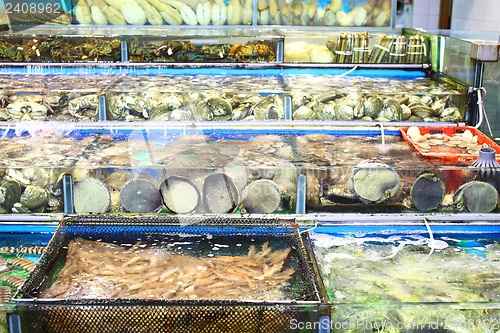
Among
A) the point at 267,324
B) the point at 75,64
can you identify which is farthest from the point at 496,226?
the point at 75,64

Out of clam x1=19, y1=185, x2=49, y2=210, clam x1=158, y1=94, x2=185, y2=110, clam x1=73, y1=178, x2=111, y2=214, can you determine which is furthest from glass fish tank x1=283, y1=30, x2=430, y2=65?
clam x1=19, y1=185, x2=49, y2=210

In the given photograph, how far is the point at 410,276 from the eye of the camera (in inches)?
77.1

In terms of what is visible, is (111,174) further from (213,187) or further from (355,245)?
(355,245)

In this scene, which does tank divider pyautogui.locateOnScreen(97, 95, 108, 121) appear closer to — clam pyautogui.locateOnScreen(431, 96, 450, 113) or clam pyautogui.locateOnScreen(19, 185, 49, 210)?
clam pyautogui.locateOnScreen(19, 185, 49, 210)

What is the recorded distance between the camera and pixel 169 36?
410cm

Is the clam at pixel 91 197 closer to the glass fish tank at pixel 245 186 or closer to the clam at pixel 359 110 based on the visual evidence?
the glass fish tank at pixel 245 186

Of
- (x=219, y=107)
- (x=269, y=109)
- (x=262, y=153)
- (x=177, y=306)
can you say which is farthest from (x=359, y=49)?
(x=177, y=306)

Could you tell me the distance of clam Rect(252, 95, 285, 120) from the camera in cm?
308

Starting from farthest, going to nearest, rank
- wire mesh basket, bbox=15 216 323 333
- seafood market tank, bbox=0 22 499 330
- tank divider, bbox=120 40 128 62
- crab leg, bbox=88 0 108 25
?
crab leg, bbox=88 0 108 25 → tank divider, bbox=120 40 128 62 → seafood market tank, bbox=0 22 499 330 → wire mesh basket, bbox=15 216 323 333

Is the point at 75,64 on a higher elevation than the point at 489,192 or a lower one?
higher

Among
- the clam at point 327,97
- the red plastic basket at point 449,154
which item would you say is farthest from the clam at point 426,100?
the clam at point 327,97

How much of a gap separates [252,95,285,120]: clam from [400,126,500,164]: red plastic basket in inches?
28.2

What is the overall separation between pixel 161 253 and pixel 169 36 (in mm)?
2508

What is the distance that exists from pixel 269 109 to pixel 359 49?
140 cm
